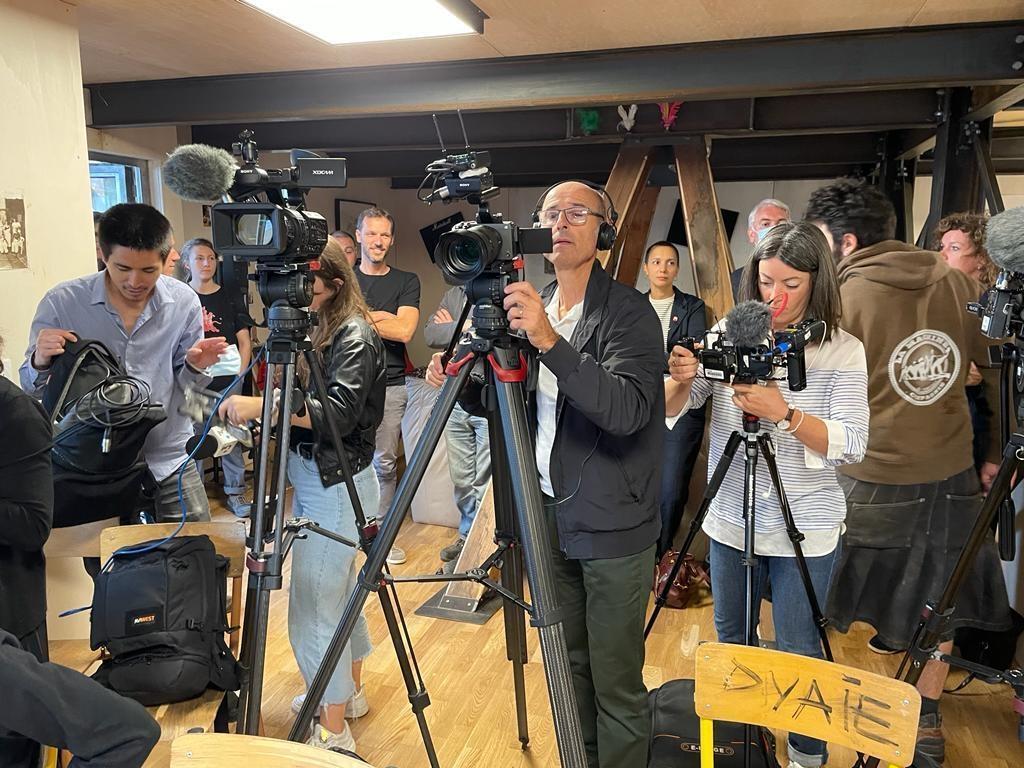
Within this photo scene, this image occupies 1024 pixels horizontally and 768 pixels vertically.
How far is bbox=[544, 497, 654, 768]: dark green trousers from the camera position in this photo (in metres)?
1.63

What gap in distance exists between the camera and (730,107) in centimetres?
357

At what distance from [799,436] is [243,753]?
1232 mm

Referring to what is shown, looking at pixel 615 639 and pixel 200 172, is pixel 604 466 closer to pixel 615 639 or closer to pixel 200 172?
pixel 615 639

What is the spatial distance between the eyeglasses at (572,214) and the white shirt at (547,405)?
0.61 ft

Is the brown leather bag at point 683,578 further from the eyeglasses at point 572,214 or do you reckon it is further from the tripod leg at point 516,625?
the eyeglasses at point 572,214

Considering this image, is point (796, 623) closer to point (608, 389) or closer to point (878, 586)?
point (878, 586)

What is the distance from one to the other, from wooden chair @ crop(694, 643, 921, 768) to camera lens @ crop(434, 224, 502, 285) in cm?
75

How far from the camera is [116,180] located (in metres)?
4.11

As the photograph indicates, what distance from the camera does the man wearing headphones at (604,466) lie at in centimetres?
158

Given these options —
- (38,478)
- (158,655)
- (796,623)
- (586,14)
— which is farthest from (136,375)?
(796,623)

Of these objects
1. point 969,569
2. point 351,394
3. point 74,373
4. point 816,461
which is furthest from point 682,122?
→ point 74,373

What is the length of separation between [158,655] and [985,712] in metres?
2.42

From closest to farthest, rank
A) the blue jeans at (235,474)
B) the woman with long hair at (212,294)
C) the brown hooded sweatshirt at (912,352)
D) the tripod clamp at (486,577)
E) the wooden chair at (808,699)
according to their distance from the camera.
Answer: the wooden chair at (808,699), the tripod clamp at (486,577), the brown hooded sweatshirt at (912,352), the woman with long hair at (212,294), the blue jeans at (235,474)

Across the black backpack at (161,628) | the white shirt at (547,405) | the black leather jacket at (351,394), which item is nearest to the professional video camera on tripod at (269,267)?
the black backpack at (161,628)
